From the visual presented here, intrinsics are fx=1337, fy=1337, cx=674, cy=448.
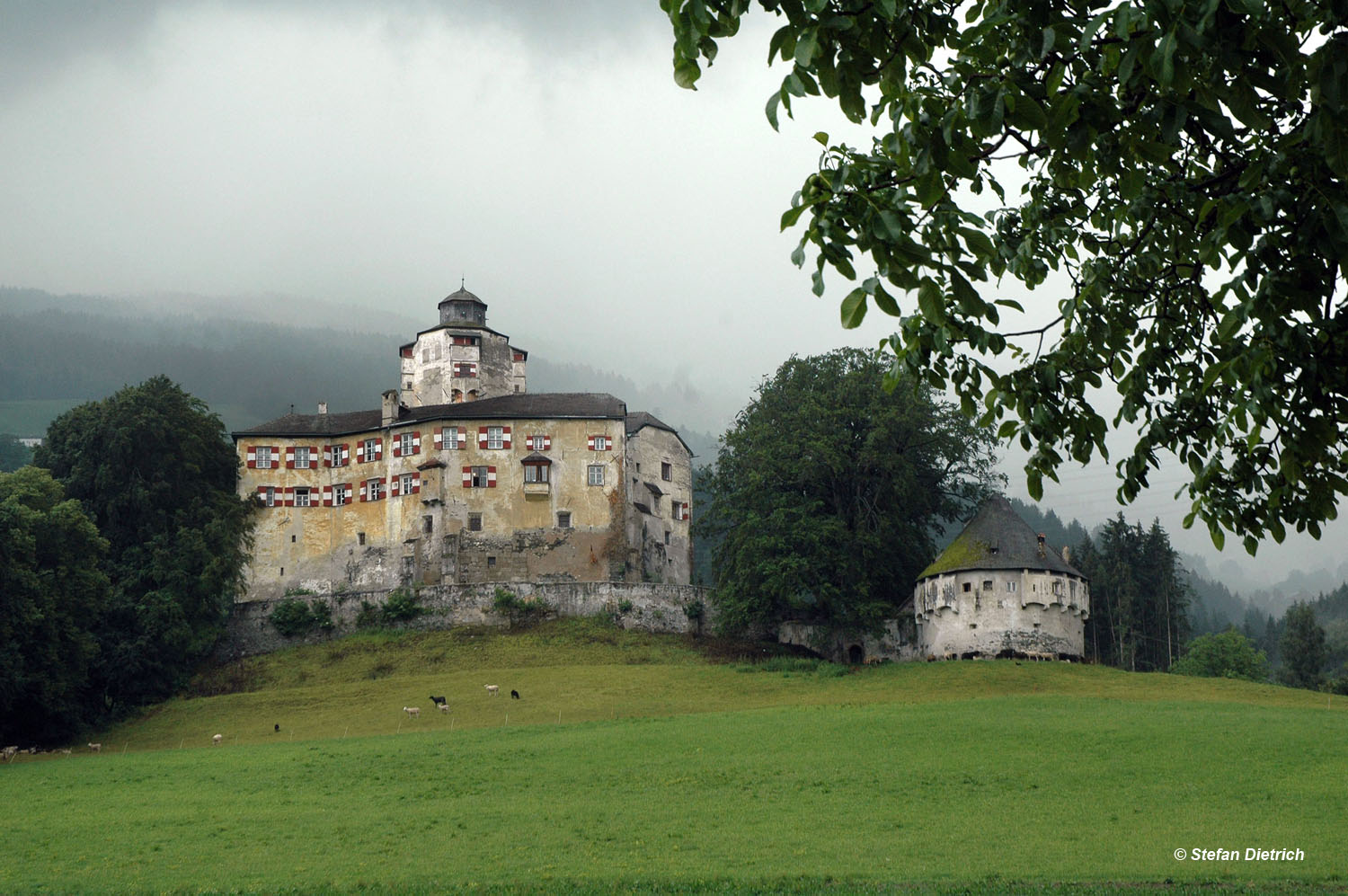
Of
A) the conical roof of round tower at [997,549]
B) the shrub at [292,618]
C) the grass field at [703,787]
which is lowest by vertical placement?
the grass field at [703,787]

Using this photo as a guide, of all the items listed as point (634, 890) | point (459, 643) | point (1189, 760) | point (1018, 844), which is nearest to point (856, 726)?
point (1189, 760)

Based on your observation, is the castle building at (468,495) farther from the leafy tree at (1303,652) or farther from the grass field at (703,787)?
the leafy tree at (1303,652)

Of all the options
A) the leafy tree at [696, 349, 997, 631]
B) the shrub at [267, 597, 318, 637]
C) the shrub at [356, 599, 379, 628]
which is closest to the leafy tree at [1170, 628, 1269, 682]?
the leafy tree at [696, 349, 997, 631]

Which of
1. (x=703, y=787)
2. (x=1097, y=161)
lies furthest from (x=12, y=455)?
(x=1097, y=161)

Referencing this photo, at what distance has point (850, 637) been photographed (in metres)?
60.4

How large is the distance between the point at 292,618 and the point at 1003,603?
32189mm

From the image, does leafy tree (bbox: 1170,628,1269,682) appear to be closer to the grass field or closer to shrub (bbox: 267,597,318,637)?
the grass field

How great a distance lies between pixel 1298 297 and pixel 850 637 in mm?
53025

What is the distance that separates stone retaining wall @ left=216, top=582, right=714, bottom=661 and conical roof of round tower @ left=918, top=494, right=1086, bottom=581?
12031mm

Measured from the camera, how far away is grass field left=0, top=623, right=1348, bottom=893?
67.9 feet

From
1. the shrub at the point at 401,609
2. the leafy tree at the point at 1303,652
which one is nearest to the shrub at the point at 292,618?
the shrub at the point at 401,609

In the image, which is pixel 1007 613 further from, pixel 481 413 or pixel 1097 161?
pixel 1097 161

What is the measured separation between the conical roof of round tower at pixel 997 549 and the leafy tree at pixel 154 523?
1218 inches

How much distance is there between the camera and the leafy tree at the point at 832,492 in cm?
5797
